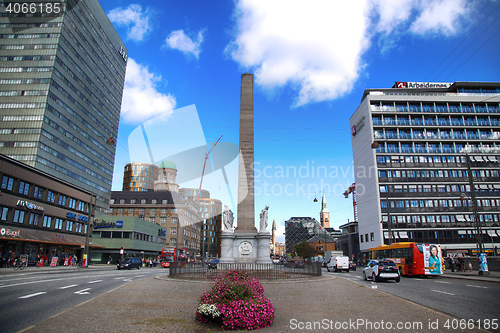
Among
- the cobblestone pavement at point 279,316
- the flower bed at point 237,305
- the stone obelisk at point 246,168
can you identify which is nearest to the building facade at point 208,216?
the stone obelisk at point 246,168

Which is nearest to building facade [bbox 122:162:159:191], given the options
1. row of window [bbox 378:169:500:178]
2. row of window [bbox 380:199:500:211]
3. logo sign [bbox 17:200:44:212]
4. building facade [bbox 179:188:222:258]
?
building facade [bbox 179:188:222:258]

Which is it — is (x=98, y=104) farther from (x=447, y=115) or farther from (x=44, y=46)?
(x=447, y=115)

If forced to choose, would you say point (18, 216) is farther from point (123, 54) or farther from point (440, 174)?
point (123, 54)

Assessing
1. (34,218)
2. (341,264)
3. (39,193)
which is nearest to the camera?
(34,218)

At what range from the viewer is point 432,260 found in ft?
Answer: 97.1

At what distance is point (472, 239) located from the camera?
6656 cm

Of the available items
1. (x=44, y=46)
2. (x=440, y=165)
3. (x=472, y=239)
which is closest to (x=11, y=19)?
(x=44, y=46)

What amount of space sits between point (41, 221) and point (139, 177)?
10140 cm

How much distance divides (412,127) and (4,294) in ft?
258

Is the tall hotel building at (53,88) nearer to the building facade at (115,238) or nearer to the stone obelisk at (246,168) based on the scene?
the building facade at (115,238)

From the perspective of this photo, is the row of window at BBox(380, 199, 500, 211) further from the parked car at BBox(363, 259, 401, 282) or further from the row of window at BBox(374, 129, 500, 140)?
the parked car at BBox(363, 259, 401, 282)

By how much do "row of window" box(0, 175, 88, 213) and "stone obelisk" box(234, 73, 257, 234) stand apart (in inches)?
1195

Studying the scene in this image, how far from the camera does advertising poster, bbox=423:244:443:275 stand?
2936 cm

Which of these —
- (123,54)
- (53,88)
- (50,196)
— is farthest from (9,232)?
(123,54)
